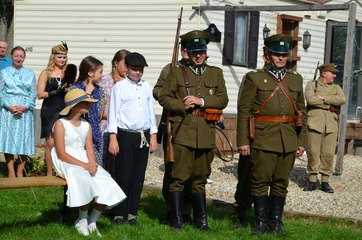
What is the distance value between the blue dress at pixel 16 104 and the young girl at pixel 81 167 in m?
3.60

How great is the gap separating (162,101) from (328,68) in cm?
493

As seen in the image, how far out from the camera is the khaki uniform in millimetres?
13688

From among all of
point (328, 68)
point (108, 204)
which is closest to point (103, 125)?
point (108, 204)

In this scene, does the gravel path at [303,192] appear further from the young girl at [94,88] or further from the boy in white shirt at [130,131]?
the young girl at [94,88]

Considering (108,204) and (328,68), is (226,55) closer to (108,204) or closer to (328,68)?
(328,68)

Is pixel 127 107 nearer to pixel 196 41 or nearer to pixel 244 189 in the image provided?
pixel 196 41

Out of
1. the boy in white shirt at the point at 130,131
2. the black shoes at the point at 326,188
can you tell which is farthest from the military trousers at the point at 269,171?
the black shoes at the point at 326,188

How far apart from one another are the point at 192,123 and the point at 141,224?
1.30 meters

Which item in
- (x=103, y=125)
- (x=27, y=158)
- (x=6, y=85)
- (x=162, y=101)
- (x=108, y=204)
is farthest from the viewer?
(x=27, y=158)

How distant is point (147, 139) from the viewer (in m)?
9.66

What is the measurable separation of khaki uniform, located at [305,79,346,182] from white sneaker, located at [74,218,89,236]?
5745 millimetres

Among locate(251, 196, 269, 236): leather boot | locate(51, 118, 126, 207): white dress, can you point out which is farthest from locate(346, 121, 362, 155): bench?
locate(51, 118, 126, 207): white dress

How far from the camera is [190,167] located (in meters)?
9.29

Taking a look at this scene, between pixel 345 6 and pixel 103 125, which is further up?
pixel 345 6
